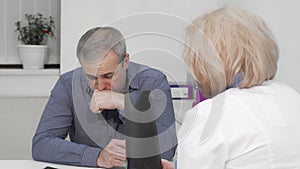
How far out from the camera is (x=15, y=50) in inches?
124

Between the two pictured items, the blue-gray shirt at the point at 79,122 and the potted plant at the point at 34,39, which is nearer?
the blue-gray shirt at the point at 79,122

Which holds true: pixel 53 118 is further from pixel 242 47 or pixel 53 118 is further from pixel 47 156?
pixel 242 47

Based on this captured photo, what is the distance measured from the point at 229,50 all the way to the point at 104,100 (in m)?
0.76

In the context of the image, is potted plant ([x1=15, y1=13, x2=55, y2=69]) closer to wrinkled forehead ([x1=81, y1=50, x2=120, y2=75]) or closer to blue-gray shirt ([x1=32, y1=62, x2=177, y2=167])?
blue-gray shirt ([x1=32, y1=62, x2=177, y2=167])

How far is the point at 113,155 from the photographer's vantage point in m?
1.65

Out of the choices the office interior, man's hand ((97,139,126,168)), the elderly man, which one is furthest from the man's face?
the office interior

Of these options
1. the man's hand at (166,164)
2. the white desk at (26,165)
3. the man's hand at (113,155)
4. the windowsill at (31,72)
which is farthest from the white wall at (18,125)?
the man's hand at (166,164)

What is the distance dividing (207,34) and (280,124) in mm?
254

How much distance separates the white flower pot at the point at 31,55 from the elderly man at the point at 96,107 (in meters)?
1.07

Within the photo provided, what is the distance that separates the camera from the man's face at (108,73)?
155 cm

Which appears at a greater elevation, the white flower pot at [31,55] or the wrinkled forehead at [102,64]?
the wrinkled forehead at [102,64]

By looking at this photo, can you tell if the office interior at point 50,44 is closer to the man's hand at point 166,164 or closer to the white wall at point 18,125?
the white wall at point 18,125

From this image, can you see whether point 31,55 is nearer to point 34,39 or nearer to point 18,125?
point 34,39

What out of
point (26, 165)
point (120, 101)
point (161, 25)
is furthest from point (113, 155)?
point (161, 25)
